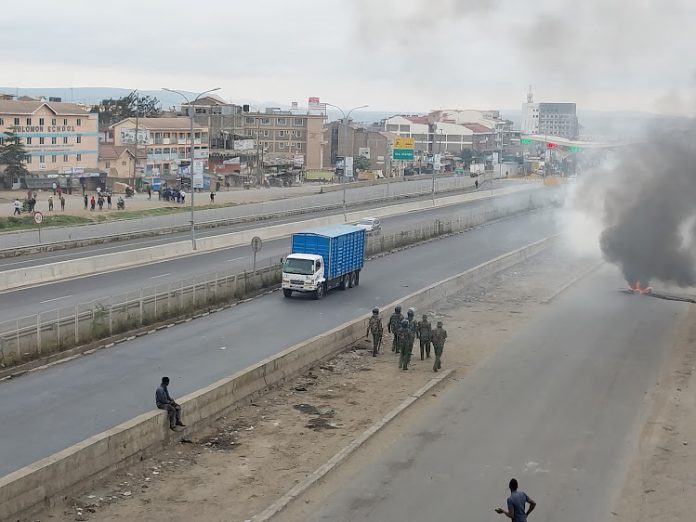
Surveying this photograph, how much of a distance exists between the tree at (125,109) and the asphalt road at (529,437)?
10810cm

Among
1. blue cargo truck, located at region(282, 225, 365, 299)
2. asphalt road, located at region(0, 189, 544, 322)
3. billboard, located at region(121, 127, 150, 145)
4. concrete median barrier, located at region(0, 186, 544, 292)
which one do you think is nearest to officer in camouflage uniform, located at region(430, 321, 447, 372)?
asphalt road, located at region(0, 189, 544, 322)

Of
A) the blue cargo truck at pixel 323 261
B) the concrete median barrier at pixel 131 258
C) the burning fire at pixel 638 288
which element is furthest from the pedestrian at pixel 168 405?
the burning fire at pixel 638 288

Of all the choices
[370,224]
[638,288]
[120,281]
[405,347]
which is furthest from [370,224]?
A: [405,347]

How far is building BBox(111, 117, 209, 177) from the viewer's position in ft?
320

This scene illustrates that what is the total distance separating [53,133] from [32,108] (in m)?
2.88

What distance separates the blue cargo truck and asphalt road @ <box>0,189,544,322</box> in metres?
2.13

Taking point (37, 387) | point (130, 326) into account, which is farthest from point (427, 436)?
point (130, 326)

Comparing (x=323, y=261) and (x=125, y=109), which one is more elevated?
(x=125, y=109)

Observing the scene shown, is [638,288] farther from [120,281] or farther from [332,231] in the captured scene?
[120,281]

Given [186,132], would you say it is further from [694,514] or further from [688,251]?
[694,514]

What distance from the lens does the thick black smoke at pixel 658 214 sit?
36.9m

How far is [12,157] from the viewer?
254 ft

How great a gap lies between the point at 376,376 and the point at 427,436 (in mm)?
5507

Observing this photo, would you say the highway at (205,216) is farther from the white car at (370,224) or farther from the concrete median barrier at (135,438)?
the concrete median barrier at (135,438)
